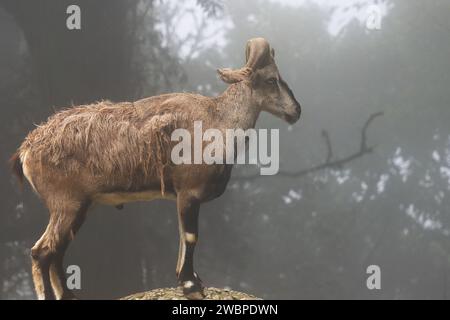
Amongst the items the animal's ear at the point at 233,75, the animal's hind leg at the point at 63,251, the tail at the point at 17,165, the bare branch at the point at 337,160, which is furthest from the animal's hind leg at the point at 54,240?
the bare branch at the point at 337,160

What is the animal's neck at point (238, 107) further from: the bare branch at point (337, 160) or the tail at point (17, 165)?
the tail at point (17, 165)

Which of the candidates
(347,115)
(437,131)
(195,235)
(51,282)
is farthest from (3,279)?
(437,131)

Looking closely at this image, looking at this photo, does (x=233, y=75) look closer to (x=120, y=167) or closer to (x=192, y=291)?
(x=120, y=167)

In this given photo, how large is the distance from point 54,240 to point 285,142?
1785 millimetres

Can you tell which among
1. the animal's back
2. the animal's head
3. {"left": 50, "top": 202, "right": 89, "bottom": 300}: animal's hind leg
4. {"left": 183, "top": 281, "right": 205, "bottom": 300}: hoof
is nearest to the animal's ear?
the animal's head

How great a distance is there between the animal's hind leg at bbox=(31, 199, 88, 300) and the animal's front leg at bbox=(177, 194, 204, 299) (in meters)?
0.55

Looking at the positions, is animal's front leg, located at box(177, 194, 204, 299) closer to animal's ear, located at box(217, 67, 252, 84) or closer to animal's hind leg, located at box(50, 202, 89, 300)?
animal's hind leg, located at box(50, 202, 89, 300)

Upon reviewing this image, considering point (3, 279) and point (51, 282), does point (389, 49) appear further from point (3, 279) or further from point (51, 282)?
point (3, 279)

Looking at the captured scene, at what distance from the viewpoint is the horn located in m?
3.22

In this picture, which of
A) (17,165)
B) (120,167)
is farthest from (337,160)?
(17,165)

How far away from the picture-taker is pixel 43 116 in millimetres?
3990

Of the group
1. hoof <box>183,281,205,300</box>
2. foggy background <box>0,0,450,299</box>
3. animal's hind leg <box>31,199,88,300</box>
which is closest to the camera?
animal's hind leg <box>31,199,88,300</box>

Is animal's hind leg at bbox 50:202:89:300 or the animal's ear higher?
the animal's ear
